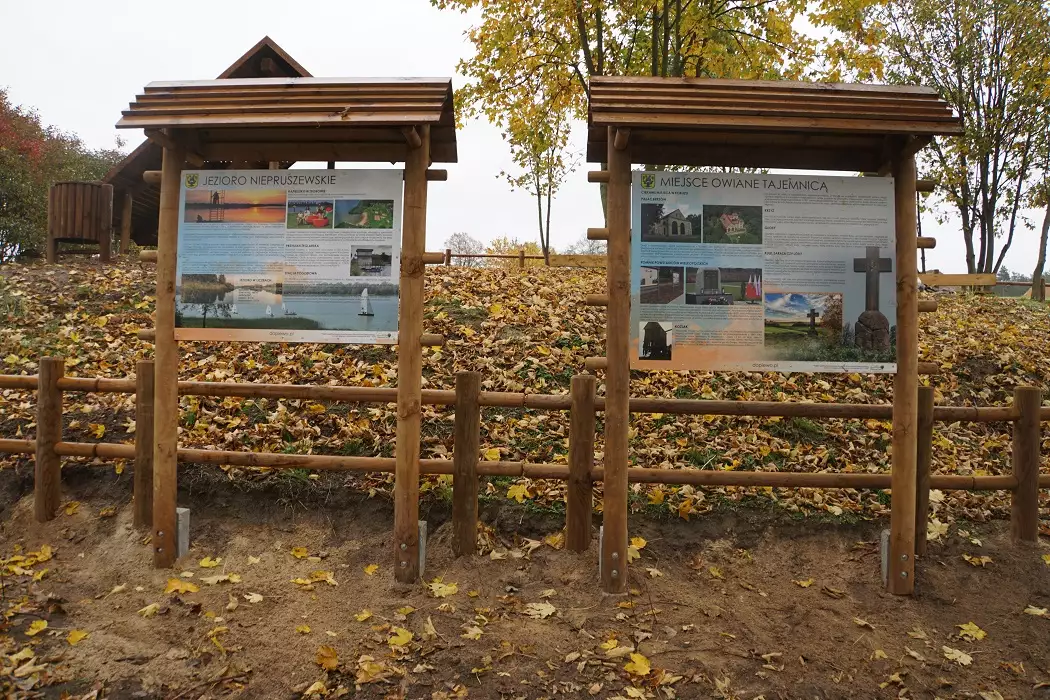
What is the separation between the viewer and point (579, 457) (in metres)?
4.78

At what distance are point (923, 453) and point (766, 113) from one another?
8.98ft

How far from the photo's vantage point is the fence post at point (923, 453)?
480cm

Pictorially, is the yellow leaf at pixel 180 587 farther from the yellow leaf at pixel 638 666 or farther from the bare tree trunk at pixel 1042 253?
the bare tree trunk at pixel 1042 253

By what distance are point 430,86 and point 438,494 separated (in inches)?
121

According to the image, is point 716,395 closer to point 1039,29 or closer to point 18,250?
point 1039,29

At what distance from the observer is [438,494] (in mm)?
5309

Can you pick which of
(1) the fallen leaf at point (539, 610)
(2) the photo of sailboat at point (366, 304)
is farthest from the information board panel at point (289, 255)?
(1) the fallen leaf at point (539, 610)

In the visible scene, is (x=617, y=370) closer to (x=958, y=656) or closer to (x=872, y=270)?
(x=872, y=270)

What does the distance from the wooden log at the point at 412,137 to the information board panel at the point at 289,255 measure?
0.22 m

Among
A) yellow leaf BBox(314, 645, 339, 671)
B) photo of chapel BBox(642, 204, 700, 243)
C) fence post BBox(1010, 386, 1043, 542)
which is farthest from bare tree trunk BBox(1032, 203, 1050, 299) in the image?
yellow leaf BBox(314, 645, 339, 671)

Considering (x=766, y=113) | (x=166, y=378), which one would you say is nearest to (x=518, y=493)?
(x=166, y=378)

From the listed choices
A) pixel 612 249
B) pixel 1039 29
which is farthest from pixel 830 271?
pixel 1039 29

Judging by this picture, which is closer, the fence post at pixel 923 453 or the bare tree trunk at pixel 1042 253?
the fence post at pixel 923 453

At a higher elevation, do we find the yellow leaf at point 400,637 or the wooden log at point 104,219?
the wooden log at point 104,219
